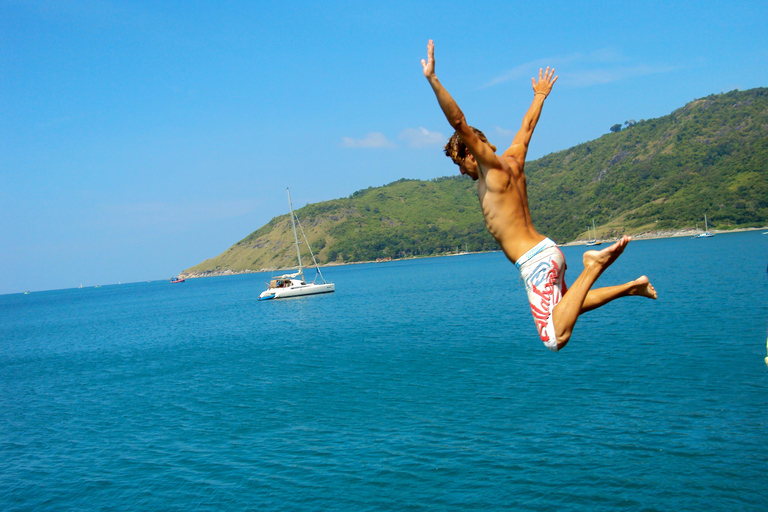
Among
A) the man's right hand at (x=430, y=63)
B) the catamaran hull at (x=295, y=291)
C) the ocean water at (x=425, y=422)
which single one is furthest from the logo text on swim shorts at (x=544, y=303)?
the catamaran hull at (x=295, y=291)

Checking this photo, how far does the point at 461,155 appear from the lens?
4.58 meters

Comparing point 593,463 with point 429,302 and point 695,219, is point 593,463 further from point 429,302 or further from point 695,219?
point 695,219

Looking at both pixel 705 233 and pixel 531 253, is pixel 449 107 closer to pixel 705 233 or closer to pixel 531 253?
pixel 531 253

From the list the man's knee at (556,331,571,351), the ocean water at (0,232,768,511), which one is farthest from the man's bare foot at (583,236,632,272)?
the ocean water at (0,232,768,511)

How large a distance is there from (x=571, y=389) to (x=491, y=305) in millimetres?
29070

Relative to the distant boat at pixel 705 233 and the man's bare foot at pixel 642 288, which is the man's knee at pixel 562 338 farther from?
the distant boat at pixel 705 233

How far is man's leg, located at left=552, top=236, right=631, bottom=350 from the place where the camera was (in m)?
4.39

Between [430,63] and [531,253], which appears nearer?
[430,63]

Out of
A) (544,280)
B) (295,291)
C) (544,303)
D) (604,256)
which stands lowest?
(295,291)

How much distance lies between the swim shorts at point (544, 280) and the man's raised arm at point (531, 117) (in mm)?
812

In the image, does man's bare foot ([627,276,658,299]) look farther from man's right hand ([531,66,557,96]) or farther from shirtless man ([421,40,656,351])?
man's right hand ([531,66,557,96])

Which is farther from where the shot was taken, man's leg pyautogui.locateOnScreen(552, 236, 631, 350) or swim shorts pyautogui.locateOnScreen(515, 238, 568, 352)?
swim shorts pyautogui.locateOnScreen(515, 238, 568, 352)

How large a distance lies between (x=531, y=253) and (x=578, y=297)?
52 centimetres

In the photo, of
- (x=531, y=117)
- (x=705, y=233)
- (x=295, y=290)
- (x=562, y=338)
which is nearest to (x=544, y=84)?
(x=531, y=117)
